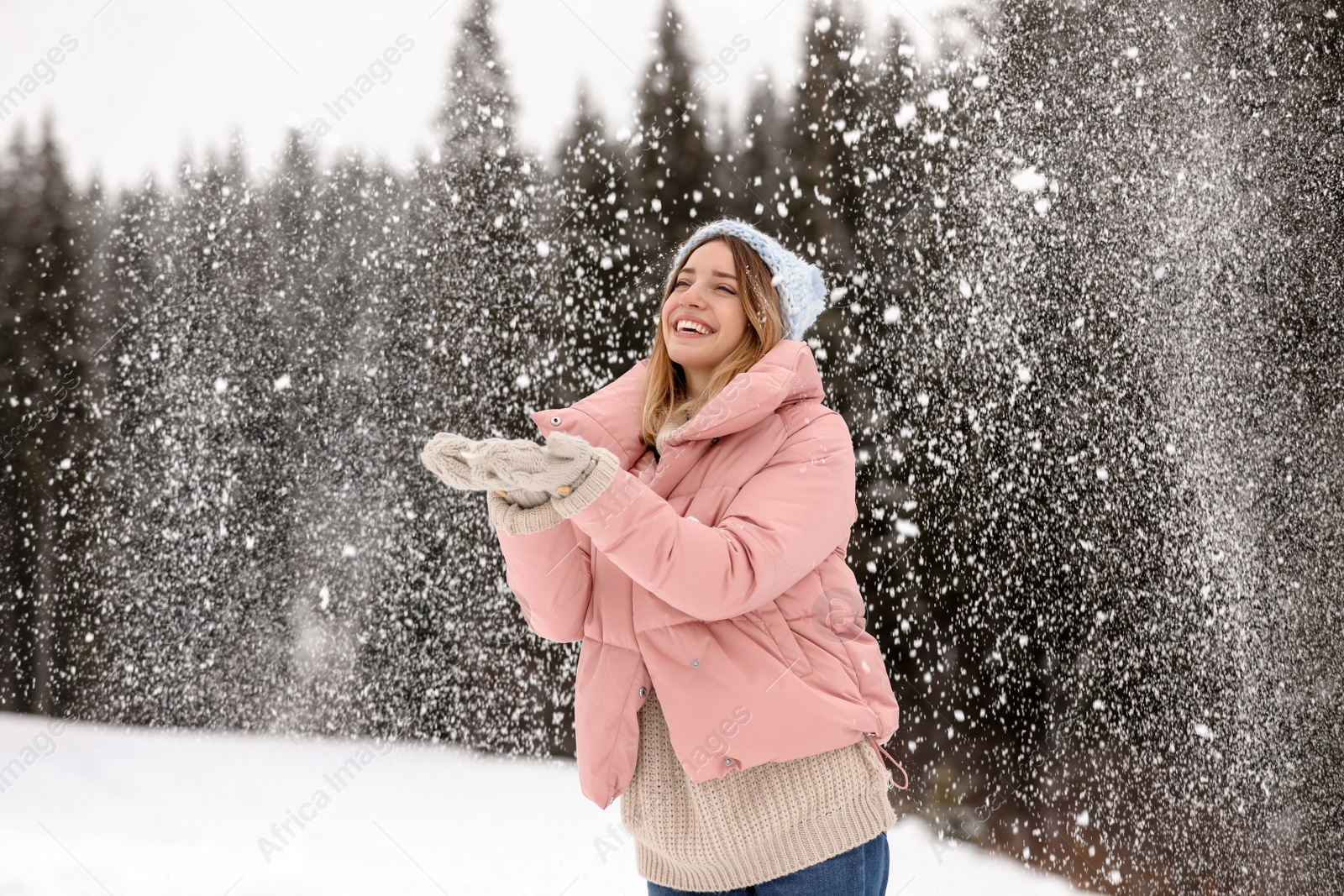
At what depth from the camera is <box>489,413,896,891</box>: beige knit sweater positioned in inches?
42.3

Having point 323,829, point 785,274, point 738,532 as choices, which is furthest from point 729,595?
point 323,829

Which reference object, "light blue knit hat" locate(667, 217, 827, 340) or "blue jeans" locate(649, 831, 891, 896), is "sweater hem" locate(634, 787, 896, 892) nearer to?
"blue jeans" locate(649, 831, 891, 896)

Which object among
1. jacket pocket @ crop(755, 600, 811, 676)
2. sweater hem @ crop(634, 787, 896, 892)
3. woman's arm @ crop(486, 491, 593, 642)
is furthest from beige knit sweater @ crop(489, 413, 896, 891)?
woman's arm @ crop(486, 491, 593, 642)

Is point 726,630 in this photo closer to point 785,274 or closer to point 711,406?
point 711,406

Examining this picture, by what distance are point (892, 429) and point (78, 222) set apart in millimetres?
5724

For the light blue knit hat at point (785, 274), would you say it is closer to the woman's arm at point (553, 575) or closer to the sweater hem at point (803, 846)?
the woman's arm at point (553, 575)

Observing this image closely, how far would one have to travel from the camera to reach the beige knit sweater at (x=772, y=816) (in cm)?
107

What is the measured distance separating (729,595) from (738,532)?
0.08 m

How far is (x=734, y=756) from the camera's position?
1.04 meters

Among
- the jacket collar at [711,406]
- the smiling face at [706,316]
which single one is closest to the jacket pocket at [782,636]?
the jacket collar at [711,406]

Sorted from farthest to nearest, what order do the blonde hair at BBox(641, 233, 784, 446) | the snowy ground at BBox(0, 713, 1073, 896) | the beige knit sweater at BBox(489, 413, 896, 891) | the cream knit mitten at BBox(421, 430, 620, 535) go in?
1. the snowy ground at BBox(0, 713, 1073, 896)
2. the blonde hair at BBox(641, 233, 784, 446)
3. the beige knit sweater at BBox(489, 413, 896, 891)
4. the cream knit mitten at BBox(421, 430, 620, 535)

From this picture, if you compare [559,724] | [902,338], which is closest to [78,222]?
[559,724]

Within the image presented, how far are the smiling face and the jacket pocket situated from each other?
36 centimetres

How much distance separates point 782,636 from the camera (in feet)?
3.57
